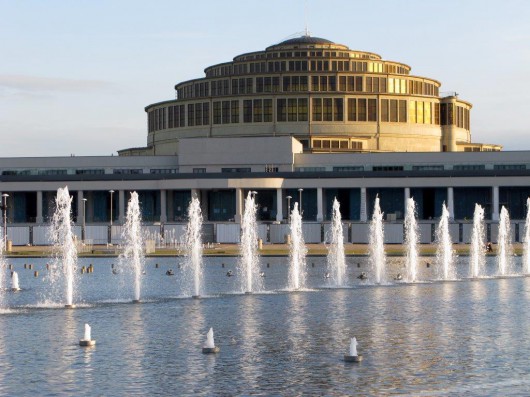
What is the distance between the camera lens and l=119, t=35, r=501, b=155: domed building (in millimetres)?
139250

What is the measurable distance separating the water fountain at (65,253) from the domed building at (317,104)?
27664mm

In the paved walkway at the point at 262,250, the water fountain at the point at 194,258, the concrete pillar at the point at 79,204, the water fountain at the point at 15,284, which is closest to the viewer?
the water fountain at the point at 194,258

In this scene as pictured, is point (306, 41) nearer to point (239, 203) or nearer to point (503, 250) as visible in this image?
point (239, 203)

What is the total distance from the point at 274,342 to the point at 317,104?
10586cm

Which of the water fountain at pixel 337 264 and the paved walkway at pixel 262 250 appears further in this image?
the paved walkway at pixel 262 250

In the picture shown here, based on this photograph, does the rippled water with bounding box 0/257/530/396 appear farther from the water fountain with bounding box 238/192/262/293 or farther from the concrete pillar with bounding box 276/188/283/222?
the concrete pillar with bounding box 276/188/283/222

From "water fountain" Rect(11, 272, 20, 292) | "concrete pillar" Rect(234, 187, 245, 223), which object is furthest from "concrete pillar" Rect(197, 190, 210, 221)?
"water fountain" Rect(11, 272, 20, 292)

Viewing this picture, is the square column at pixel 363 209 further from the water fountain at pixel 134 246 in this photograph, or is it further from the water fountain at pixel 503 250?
the water fountain at pixel 134 246

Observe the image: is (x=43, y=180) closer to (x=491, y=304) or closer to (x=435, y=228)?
(x=435, y=228)

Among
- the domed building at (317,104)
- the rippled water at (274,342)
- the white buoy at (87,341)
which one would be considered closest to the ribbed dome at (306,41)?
the domed building at (317,104)

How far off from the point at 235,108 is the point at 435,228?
42.4m

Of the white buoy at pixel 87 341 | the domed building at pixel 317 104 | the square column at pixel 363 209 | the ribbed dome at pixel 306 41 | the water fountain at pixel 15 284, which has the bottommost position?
the white buoy at pixel 87 341

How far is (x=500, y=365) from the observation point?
30.4 m

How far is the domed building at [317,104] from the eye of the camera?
139m
